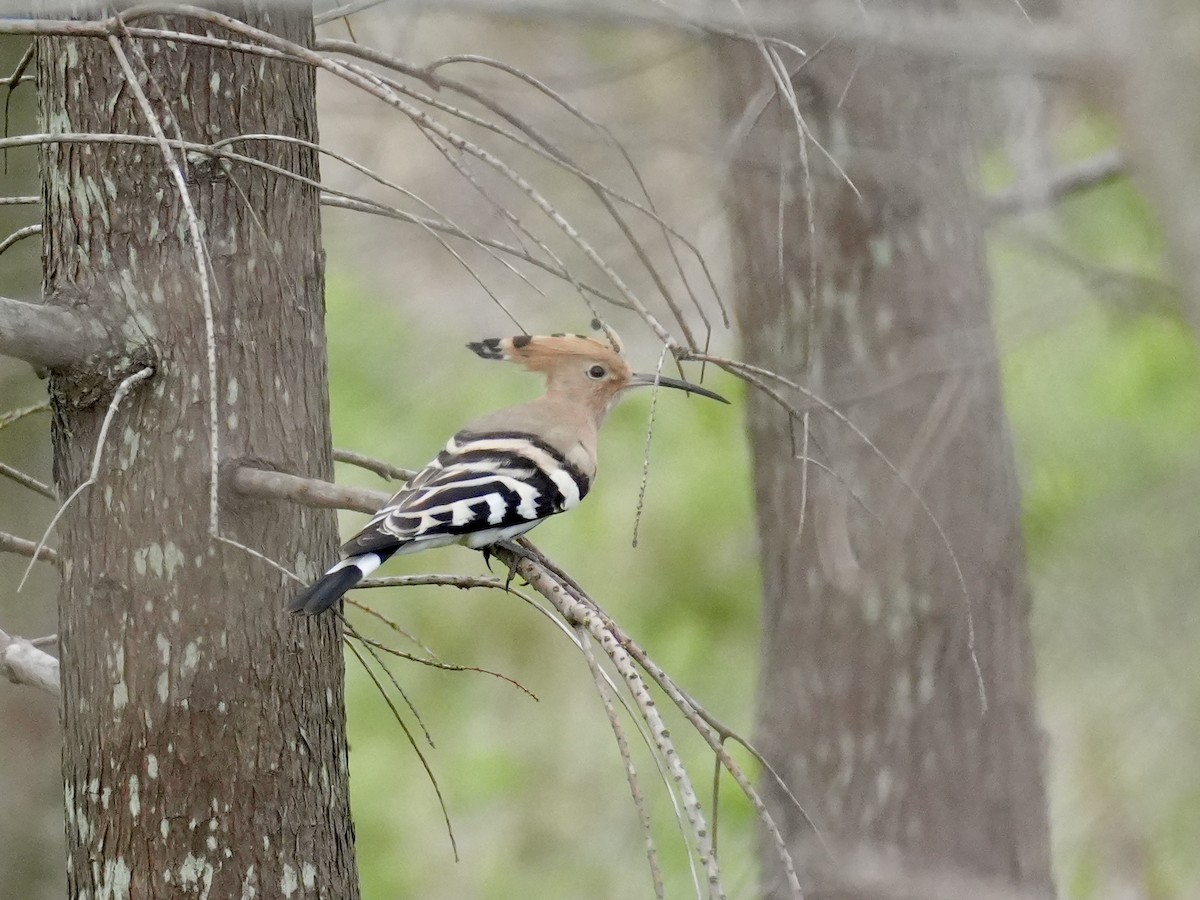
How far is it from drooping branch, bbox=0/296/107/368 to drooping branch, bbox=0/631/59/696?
620mm

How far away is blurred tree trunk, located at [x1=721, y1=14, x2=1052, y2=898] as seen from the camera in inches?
160

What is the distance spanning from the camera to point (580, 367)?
12.0 ft

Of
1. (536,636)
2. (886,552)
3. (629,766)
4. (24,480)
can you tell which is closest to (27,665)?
(24,480)

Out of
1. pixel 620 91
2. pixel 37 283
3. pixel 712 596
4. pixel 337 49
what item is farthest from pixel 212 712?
pixel 620 91

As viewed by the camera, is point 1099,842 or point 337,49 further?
point 1099,842

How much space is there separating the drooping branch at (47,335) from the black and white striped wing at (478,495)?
1.89ft

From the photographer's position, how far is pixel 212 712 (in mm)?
2209

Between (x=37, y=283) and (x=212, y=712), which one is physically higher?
(x=37, y=283)

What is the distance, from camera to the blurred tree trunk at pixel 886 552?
405cm

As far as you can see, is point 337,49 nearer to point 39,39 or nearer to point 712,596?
point 39,39

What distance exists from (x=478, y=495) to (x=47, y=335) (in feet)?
3.29

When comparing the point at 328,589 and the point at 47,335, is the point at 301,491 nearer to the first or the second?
the point at 328,589

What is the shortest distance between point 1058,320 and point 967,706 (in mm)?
2362

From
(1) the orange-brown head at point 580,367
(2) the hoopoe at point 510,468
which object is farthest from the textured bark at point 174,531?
(1) the orange-brown head at point 580,367
